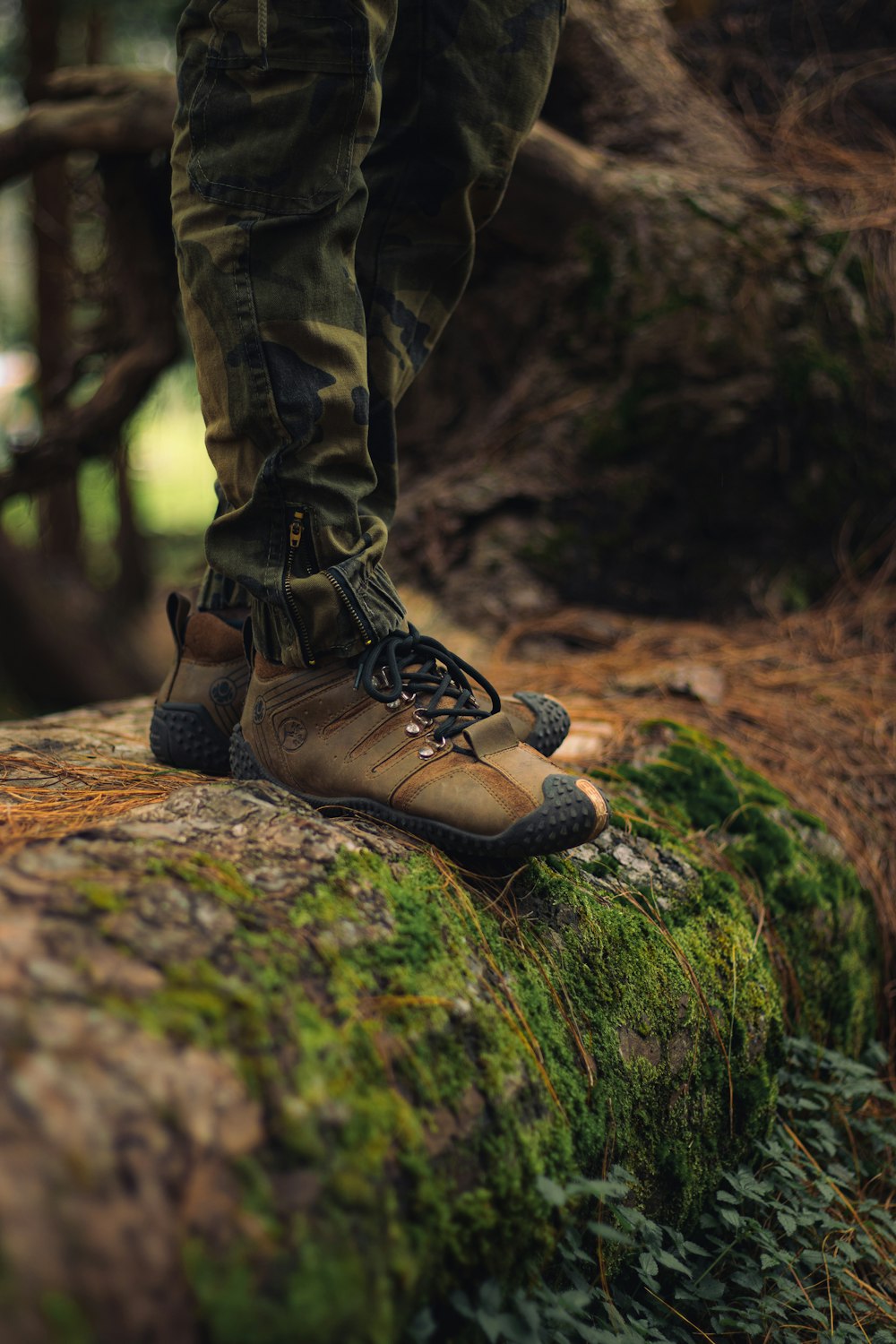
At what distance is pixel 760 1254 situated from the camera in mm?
1431

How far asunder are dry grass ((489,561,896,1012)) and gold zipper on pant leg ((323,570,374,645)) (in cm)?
87

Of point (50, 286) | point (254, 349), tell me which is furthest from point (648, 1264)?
point (50, 286)

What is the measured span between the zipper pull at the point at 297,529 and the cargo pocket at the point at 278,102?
0.43 m

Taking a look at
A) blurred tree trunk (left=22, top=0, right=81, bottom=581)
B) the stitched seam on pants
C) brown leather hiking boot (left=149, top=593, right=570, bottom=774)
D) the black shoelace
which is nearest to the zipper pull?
the stitched seam on pants

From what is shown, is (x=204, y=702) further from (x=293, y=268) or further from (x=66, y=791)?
(x=293, y=268)

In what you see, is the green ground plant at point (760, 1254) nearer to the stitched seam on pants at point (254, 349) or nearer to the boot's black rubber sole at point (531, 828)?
the boot's black rubber sole at point (531, 828)

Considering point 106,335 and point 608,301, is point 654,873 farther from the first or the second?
point 106,335

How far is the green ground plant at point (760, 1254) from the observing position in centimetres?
105

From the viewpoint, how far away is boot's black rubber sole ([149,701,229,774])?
1.82 metres

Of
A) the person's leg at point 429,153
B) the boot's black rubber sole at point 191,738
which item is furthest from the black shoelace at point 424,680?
the boot's black rubber sole at point 191,738

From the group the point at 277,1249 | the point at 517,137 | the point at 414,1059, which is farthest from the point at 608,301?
the point at 277,1249

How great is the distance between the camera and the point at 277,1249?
0.78 m

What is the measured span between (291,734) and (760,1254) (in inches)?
42.7

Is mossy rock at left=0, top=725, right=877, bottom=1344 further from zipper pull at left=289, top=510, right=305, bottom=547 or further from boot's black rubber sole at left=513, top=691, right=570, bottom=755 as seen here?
zipper pull at left=289, top=510, right=305, bottom=547
